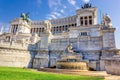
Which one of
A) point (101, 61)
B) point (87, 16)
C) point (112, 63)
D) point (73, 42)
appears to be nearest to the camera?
point (112, 63)

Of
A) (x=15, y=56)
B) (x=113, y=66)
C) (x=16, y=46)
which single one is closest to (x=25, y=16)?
(x=16, y=46)

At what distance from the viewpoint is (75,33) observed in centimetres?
4684

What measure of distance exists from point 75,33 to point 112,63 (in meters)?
31.2

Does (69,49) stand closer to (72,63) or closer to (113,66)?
(72,63)

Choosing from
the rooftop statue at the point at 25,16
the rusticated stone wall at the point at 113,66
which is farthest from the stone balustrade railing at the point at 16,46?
the rooftop statue at the point at 25,16

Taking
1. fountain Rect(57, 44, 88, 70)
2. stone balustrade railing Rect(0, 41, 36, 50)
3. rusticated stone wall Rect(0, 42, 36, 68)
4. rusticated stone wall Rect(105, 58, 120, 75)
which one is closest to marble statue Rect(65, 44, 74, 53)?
fountain Rect(57, 44, 88, 70)

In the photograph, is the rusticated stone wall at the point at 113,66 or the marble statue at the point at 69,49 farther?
the marble statue at the point at 69,49

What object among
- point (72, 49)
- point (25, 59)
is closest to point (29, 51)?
point (25, 59)

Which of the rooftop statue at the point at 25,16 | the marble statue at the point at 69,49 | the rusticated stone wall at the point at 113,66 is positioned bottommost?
the rusticated stone wall at the point at 113,66

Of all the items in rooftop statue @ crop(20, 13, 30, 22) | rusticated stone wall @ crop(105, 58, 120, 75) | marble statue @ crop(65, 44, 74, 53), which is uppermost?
rooftop statue @ crop(20, 13, 30, 22)

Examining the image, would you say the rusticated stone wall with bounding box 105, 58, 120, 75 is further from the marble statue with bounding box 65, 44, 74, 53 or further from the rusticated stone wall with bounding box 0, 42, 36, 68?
the rusticated stone wall with bounding box 0, 42, 36, 68

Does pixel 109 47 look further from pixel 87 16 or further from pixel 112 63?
pixel 87 16

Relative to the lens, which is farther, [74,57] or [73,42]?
[73,42]

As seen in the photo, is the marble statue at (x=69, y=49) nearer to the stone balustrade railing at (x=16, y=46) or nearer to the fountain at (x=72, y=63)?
the fountain at (x=72, y=63)
